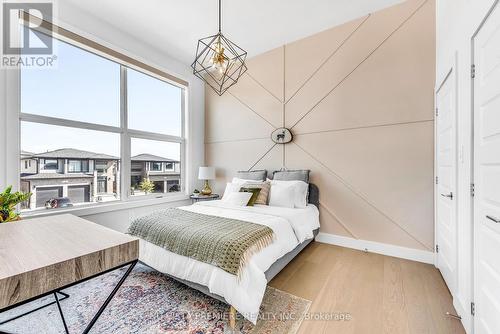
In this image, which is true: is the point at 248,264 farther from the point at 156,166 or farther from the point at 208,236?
the point at 156,166

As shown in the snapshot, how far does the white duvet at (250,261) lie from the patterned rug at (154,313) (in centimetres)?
22

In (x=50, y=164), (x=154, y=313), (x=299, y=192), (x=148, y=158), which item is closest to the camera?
(x=154, y=313)

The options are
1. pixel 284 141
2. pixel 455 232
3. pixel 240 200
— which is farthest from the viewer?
pixel 284 141

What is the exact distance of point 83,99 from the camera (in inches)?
117

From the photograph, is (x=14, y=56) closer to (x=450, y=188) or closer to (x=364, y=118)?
(x=364, y=118)

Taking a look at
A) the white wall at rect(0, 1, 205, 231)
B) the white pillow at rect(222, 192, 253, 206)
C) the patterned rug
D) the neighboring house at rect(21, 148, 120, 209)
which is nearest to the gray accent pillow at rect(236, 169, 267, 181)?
the white pillow at rect(222, 192, 253, 206)

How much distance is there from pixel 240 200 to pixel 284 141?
4.31 feet

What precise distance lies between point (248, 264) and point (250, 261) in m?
0.03

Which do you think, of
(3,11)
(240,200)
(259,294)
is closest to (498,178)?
(259,294)

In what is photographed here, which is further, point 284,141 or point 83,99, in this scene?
point 284,141

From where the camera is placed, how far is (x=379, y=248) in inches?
109

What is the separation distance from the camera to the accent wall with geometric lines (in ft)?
8.48

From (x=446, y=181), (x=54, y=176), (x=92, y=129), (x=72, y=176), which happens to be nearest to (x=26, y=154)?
(x=54, y=176)

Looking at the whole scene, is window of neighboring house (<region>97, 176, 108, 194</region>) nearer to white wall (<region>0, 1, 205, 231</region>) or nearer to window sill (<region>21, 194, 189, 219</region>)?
window sill (<region>21, 194, 189, 219</region>)
